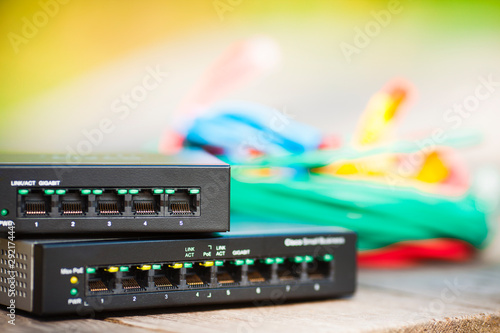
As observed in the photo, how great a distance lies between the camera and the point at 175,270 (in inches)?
42.9

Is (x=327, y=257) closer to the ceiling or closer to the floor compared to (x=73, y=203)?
closer to the floor

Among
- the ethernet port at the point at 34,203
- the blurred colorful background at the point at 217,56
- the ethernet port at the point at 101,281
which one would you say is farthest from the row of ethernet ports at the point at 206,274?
the blurred colorful background at the point at 217,56

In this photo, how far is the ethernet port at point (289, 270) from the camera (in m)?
1.19

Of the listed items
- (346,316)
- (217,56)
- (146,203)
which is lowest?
(346,316)

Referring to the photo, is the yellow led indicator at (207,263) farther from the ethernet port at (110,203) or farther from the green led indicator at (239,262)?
the ethernet port at (110,203)

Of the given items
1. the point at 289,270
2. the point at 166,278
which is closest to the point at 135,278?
the point at 166,278

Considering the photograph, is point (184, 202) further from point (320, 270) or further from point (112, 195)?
point (320, 270)

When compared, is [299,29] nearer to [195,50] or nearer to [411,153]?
[195,50]

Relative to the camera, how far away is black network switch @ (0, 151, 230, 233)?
991 mm

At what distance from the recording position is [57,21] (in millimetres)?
1548

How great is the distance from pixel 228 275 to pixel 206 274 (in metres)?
0.05

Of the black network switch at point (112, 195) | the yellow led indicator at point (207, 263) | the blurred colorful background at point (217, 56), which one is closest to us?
the black network switch at point (112, 195)

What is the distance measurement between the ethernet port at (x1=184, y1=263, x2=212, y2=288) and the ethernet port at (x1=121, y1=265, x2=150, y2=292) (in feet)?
0.26

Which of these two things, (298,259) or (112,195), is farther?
(298,259)
